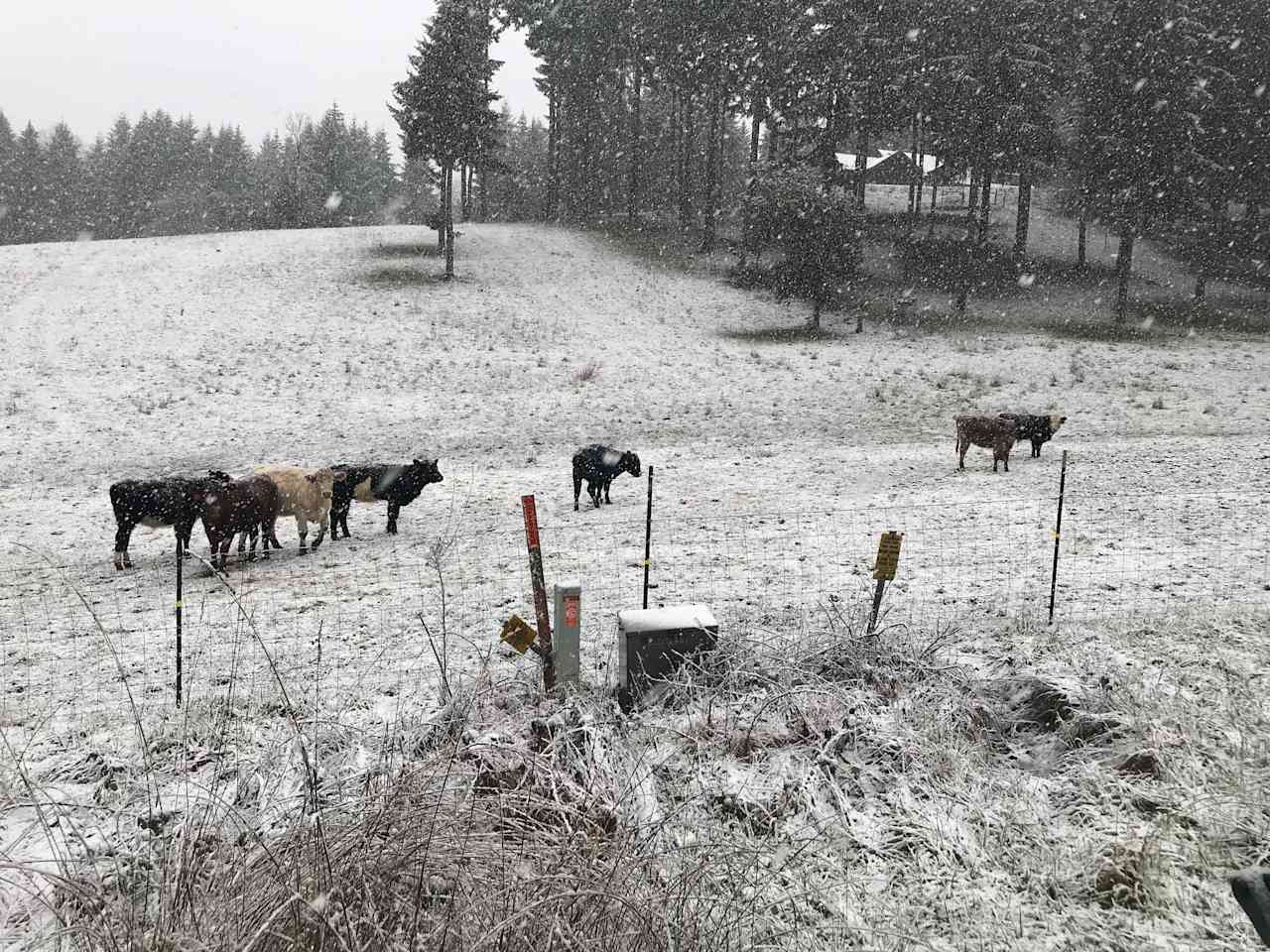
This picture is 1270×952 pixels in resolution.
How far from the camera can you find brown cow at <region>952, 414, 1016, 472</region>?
16.8 m

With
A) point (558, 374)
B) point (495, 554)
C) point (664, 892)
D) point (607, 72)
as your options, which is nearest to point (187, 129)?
point (607, 72)

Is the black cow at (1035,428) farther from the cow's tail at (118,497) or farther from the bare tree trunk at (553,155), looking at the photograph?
the bare tree trunk at (553,155)

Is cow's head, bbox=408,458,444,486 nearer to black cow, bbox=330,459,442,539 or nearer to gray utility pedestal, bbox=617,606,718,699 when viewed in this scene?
black cow, bbox=330,459,442,539

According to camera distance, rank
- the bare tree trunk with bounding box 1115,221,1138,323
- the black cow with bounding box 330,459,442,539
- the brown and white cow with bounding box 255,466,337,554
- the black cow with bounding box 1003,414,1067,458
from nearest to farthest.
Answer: the brown and white cow with bounding box 255,466,337,554
the black cow with bounding box 330,459,442,539
the black cow with bounding box 1003,414,1067,458
the bare tree trunk with bounding box 1115,221,1138,323

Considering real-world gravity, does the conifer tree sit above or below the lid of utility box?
above

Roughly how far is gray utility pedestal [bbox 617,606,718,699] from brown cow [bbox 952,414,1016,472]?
40.3 ft

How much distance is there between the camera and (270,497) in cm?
1170

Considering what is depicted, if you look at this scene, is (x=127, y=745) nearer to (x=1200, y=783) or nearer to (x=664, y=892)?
(x=664, y=892)

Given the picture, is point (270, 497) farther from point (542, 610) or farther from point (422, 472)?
point (542, 610)

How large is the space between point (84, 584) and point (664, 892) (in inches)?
397

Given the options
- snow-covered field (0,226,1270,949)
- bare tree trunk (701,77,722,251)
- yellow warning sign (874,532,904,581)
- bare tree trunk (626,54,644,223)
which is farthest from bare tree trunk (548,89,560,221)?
yellow warning sign (874,532,904,581)

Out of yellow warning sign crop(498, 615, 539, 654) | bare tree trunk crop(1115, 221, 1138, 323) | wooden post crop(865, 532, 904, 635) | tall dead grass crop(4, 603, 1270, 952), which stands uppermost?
bare tree trunk crop(1115, 221, 1138, 323)

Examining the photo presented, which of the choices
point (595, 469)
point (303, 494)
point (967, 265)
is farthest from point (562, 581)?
point (967, 265)

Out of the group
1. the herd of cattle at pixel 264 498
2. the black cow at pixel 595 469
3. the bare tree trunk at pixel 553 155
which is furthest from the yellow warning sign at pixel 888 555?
the bare tree trunk at pixel 553 155
